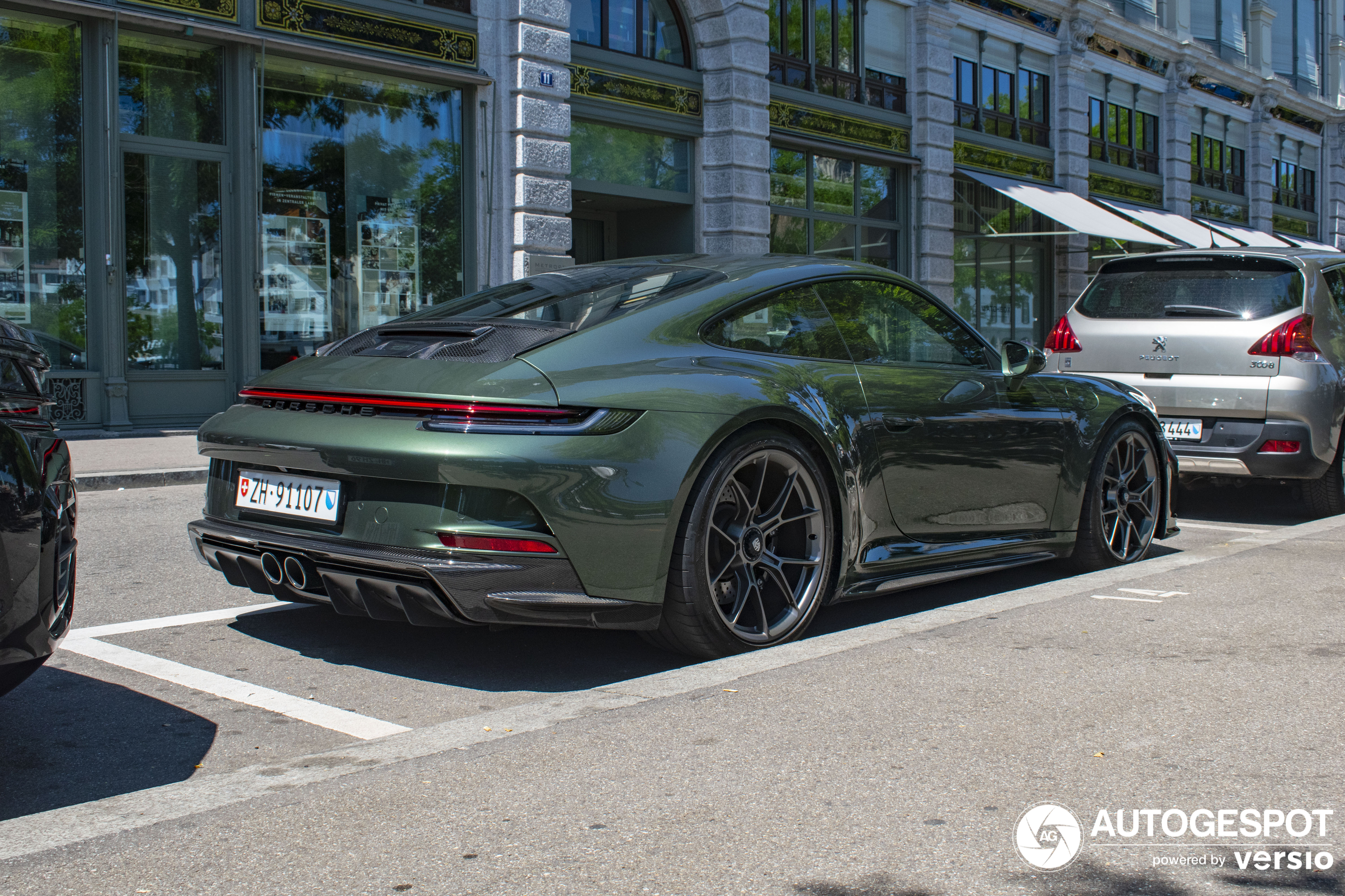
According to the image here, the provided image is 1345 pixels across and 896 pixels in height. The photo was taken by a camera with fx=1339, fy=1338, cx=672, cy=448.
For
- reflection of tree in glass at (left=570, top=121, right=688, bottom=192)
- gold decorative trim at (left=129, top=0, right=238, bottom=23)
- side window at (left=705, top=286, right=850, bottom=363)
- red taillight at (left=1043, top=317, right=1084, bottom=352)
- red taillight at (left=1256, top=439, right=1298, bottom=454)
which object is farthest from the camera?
reflection of tree in glass at (left=570, top=121, right=688, bottom=192)

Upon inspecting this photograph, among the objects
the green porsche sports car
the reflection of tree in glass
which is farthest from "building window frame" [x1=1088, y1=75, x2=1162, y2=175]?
the green porsche sports car

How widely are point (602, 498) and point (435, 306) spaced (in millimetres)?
1552

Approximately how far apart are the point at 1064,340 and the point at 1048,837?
20.3ft

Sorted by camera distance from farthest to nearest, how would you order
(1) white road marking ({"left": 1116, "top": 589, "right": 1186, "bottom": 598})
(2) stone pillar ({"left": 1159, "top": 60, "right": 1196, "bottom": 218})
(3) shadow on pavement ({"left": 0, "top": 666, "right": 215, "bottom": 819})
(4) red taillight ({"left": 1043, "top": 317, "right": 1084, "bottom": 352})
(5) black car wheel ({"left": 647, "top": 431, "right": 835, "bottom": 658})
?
(2) stone pillar ({"left": 1159, "top": 60, "right": 1196, "bottom": 218})
(4) red taillight ({"left": 1043, "top": 317, "right": 1084, "bottom": 352})
(1) white road marking ({"left": 1116, "top": 589, "right": 1186, "bottom": 598})
(5) black car wheel ({"left": 647, "top": 431, "right": 835, "bottom": 658})
(3) shadow on pavement ({"left": 0, "top": 666, "right": 215, "bottom": 819})

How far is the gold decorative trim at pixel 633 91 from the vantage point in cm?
1627

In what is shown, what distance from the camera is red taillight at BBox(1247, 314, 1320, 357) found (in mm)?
7680

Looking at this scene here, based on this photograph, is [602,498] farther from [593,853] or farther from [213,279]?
[213,279]

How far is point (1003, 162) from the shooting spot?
23812mm

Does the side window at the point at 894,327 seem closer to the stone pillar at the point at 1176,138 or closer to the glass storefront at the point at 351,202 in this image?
the glass storefront at the point at 351,202

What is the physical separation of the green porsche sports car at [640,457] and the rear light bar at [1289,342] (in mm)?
3060

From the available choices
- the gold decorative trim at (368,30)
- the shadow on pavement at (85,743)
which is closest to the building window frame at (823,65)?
the gold decorative trim at (368,30)

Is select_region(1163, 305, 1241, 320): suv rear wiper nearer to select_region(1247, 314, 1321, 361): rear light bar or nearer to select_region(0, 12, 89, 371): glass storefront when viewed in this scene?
select_region(1247, 314, 1321, 361): rear light bar

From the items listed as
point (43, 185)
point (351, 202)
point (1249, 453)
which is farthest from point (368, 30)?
point (1249, 453)

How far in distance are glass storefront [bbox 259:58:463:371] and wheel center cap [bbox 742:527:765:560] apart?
31.3 feet
